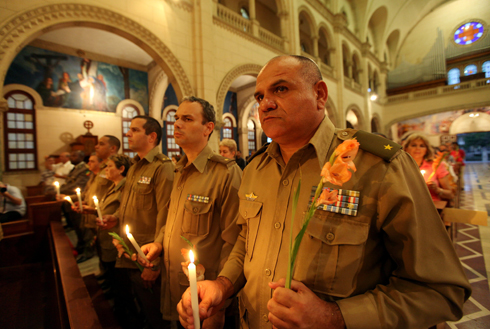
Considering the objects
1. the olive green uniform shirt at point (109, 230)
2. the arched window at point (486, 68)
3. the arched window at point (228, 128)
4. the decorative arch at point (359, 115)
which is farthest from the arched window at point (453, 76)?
the olive green uniform shirt at point (109, 230)

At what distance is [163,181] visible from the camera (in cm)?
199

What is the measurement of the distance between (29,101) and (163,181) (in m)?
8.24

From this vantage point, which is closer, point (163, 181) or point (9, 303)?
point (9, 303)

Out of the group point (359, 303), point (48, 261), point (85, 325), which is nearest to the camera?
point (359, 303)

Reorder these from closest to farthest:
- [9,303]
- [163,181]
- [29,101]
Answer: [9,303] → [163,181] → [29,101]

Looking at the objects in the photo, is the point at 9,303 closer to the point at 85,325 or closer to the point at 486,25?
the point at 85,325

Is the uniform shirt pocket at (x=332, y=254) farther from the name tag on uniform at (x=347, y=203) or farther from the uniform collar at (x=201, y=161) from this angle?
the uniform collar at (x=201, y=161)

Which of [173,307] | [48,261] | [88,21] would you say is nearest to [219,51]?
[88,21]

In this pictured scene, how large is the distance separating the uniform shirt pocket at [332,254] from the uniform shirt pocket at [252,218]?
0.24 meters

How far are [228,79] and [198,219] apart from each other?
5.75m

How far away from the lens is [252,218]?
1.01m

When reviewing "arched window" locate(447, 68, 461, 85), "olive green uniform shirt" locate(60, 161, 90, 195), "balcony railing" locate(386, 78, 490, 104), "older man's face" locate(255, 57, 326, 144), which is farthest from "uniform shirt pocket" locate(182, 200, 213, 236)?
"arched window" locate(447, 68, 461, 85)

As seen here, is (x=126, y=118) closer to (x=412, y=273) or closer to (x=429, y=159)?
(x=429, y=159)

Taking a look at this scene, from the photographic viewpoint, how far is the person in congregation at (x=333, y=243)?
0.65 metres
